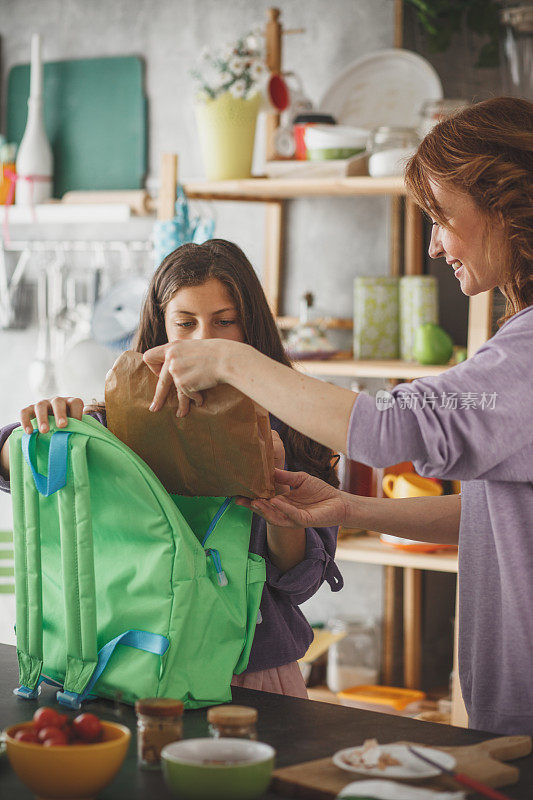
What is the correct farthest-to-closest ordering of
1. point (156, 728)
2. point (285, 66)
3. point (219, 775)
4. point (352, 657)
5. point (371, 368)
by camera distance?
1. point (285, 66)
2. point (352, 657)
3. point (371, 368)
4. point (156, 728)
5. point (219, 775)

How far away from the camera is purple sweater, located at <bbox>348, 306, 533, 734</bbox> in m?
1.07

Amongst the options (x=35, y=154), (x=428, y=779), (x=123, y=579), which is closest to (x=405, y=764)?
(x=428, y=779)

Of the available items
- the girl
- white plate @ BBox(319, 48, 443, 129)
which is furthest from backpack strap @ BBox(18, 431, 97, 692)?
white plate @ BBox(319, 48, 443, 129)

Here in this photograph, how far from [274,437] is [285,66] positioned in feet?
5.92

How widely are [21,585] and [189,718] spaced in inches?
11.7

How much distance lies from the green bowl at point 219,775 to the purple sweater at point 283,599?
53 cm

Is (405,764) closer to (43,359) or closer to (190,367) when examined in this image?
(190,367)

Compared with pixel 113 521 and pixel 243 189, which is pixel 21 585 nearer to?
pixel 113 521

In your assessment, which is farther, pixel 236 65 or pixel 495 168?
pixel 236 65

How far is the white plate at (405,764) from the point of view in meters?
0.97

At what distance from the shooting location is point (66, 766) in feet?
2.96

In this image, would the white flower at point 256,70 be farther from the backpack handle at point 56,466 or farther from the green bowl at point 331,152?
the backpack handle at point 56,466

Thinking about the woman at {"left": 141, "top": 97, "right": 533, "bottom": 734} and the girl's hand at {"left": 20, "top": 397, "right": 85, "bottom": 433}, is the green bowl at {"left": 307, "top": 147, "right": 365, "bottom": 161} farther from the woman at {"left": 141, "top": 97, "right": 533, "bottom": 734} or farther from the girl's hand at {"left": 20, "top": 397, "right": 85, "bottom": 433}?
the girl's hand at {"left": 20, "top": 397, "right": 85, "bottom": 433}

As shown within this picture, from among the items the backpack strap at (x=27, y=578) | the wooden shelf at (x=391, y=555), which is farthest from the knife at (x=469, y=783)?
the wooden shelf at (x=391, y=555)
